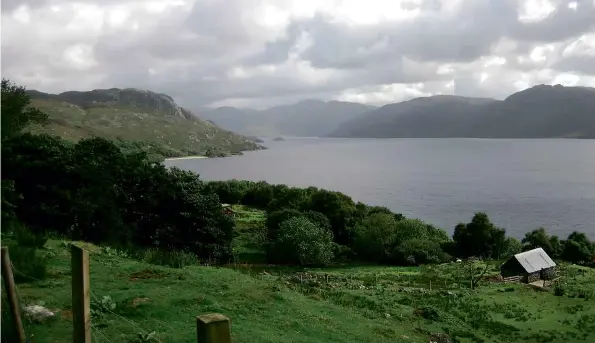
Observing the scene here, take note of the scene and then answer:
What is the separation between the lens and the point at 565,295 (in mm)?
34688

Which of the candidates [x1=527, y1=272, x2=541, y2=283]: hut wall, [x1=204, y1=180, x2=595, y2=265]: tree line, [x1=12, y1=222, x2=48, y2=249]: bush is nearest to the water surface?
[x1=204, y1=180, x2=595, y2=265]: tree line

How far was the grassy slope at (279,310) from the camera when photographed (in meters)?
13.3

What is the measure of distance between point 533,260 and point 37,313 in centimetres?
4551

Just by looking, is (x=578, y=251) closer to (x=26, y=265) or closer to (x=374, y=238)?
(x=374, y=238)

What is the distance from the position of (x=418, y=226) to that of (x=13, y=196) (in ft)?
148

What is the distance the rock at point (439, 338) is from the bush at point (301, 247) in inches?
1301

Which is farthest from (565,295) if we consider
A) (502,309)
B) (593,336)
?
(593,336)

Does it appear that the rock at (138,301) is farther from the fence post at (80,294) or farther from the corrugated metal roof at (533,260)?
the corrugated metal roof at (533,260)

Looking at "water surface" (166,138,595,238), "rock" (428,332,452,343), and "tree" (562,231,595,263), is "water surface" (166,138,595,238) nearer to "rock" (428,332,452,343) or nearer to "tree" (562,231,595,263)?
"tree" (562,231,595,263)

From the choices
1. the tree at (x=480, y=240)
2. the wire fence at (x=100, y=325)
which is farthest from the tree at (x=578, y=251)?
the wire fence at (x=100, y=325)

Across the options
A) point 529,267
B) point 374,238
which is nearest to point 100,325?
point 529,267

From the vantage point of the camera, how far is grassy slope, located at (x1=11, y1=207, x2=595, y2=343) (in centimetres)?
1331

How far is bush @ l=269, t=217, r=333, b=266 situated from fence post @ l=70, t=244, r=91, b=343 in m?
45.1

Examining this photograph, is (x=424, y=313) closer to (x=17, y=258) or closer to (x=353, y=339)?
(x=353, y=339)
